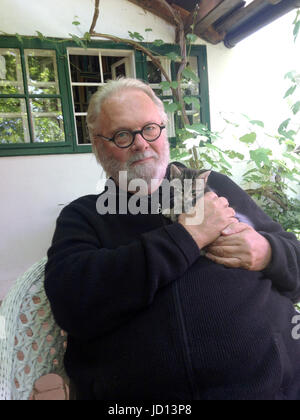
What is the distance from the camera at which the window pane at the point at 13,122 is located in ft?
8.45

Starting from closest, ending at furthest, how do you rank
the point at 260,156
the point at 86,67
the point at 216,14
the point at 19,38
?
the point at 260,156, the point at 19,38, the point at 216,14, the point at 86,67

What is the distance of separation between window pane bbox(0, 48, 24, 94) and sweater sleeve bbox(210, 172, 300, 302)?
226cm

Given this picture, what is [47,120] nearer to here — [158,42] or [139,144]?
[158,42]

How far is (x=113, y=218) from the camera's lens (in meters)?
1.05

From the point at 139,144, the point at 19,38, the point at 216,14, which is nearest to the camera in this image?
the point at 139,144

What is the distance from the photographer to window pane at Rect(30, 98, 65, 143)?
268 cm

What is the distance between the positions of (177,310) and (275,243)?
0.45m

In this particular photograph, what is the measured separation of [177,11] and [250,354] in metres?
3.01

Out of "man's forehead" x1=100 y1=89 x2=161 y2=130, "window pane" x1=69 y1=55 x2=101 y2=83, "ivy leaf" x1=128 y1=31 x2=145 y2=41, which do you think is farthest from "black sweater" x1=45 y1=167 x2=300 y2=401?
"window pane" x1=69 y1=55 x2=101 y2=83

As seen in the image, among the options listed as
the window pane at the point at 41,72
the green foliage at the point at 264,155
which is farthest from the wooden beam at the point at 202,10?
the window pane at the point at 41,72

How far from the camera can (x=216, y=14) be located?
2502 millimetres

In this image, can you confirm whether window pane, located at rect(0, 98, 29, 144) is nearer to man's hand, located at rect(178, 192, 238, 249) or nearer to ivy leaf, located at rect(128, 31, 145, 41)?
ivy leaf, located at rect(128, 31, 145, 41)

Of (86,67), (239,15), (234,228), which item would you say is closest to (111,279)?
(234,228)
